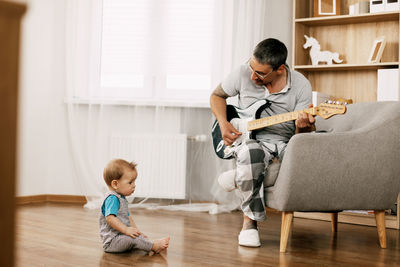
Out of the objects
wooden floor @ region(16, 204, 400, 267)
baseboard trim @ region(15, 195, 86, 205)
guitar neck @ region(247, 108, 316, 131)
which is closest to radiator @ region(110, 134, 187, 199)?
wooden floor @ region(16, 204, 400, 267)

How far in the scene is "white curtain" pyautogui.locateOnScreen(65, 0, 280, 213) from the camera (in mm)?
3264

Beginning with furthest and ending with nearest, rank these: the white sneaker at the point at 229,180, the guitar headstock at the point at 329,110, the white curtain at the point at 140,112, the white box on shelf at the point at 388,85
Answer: the white curtain at the point at 140,112, the white box on shelf at the point at 388,85, the white sneaker at the point at 229,180, the guitar headstock at the point at 329,110

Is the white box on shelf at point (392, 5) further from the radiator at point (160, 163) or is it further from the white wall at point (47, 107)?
the white wall at point (47, 107)

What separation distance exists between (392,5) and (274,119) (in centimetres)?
148

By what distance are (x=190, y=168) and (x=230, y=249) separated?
1.40 meters

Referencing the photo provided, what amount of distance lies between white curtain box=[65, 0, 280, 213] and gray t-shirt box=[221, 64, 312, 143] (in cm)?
97

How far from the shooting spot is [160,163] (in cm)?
331

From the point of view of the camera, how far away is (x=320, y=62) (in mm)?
3297

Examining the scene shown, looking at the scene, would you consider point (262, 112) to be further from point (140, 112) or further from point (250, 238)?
point (140, 112)

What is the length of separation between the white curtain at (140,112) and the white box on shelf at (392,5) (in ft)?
2.70

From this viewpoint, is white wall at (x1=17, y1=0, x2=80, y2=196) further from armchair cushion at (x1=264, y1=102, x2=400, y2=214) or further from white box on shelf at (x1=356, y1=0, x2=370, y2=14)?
white box on shelf at (x1=356, y1=0, x2=370, y2=14)

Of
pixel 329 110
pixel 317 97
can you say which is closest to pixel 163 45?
pixel 317 97

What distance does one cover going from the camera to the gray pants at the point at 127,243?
1.84 metres

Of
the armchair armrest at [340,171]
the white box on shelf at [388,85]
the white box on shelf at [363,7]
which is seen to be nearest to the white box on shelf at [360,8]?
the white box on shelf at [363,7]
